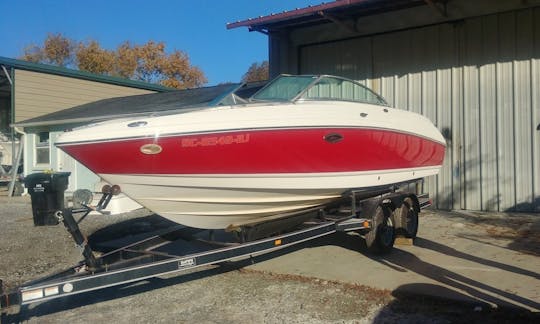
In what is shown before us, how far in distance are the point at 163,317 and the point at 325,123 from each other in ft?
8.32

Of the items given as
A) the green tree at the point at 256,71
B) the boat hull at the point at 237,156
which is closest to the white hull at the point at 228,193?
the boat hull at the point at 237,156

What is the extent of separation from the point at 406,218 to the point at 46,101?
1410 cm

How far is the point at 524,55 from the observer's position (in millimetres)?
9555

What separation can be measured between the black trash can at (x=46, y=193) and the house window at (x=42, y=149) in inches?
286

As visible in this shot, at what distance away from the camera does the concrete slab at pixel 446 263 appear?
16.3ft

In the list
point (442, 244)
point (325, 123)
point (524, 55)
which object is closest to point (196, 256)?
point (325, 123)

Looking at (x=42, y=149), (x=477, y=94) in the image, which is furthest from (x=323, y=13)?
(x=42, y=149)

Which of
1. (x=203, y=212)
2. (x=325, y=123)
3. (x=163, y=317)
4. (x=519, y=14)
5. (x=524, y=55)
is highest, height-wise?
(x=519, y=14)

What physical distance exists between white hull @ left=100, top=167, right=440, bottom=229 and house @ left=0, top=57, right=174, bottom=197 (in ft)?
32.6

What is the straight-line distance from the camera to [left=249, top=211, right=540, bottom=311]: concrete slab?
495 cm

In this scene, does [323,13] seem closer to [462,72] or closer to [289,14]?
[289,14]

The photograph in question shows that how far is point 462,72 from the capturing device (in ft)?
33.7

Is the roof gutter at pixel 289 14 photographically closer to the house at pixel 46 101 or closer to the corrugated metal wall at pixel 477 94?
the corrugated metal wall at pixel 477 94

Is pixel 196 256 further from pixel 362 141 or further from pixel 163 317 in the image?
pixel 362 141
